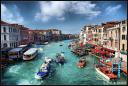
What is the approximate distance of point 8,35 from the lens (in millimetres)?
27844

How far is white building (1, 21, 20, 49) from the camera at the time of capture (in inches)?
1067

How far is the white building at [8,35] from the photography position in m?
27.1

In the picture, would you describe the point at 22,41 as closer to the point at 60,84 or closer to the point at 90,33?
the point at 90,33

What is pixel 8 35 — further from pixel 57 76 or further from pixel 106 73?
pixel 106 73

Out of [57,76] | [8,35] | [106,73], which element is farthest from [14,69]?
[106,73]

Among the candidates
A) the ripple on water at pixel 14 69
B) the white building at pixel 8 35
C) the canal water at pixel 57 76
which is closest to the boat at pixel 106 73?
the canal water at pixel 57 76

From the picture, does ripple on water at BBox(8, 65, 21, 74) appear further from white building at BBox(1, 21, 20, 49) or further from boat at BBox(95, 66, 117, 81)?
boat at BBox(95, 66, 117, 81)

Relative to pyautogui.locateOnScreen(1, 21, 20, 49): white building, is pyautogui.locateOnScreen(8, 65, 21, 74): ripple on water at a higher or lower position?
lower

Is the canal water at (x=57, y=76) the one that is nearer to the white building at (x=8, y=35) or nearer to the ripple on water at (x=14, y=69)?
the ripple on water at (x=14, y=69)

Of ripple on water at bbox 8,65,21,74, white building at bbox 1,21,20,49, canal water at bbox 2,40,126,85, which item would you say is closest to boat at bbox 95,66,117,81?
canal water at bbox 2,40,126,85

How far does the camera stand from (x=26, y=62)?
25031mm

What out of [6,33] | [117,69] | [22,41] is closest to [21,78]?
[117,69]

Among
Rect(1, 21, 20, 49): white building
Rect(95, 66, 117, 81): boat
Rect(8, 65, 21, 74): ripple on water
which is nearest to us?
Rect(95, 66, 117, 81): boat

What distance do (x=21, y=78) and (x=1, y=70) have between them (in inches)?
147
